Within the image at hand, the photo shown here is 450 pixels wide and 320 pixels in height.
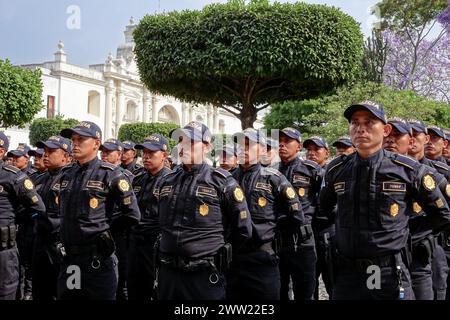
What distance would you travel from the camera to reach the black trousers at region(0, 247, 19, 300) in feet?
19.5

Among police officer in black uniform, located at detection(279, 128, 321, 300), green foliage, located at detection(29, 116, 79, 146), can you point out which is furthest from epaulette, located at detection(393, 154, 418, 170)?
green foliage, located at detection(29, 116, 79, 146)

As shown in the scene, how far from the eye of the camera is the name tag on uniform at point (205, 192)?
4.97m

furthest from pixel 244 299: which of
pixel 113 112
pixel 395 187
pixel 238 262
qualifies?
pixel 113 112

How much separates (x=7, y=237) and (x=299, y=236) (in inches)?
121

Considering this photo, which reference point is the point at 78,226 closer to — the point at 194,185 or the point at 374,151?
the point at 194,185

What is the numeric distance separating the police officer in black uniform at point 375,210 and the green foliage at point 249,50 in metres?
8.51

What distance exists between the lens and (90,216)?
5.49 meters

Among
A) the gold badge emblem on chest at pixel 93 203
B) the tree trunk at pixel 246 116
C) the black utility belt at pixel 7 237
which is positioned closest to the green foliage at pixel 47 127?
the tree trunk at pixel 246 116

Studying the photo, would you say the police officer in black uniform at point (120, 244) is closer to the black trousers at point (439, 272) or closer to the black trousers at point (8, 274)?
the black trousers at point (8, 274)

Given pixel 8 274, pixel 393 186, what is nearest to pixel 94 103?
pixel 8 274

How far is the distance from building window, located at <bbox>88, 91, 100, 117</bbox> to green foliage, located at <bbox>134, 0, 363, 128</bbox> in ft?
124

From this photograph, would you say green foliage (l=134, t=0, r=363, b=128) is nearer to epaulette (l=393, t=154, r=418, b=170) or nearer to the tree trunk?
the tree trunk

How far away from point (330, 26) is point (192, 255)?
9.48 meters

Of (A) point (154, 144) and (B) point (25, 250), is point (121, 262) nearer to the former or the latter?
(B) point (25, 250)
